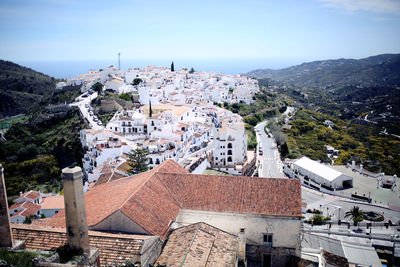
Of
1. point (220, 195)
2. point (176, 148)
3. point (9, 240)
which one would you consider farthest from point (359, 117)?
point (9, 240)

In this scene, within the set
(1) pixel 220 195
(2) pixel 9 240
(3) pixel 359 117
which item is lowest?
(3) pixel 359 117

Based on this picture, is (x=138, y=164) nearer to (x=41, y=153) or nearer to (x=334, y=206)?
(x=334, y=206)

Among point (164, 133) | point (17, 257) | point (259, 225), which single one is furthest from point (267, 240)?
point (164, 133)

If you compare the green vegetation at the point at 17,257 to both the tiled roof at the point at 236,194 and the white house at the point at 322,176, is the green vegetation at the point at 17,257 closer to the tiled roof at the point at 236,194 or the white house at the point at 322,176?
the tiled roof at the point at 236,194

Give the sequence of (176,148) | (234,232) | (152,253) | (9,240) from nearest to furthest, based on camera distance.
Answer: (9,240) → (152,253) → (234,232) → (176,148)

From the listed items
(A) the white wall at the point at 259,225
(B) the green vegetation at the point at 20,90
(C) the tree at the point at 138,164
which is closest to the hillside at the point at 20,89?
(B) the green vegetation at the point at 20,90

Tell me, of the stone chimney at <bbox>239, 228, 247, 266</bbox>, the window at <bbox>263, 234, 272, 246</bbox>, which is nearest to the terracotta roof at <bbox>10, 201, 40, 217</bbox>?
the stone chimney at <bbox>239, 228, 247, 266</bbox>

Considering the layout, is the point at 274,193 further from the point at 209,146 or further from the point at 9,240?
the point at 209,146
